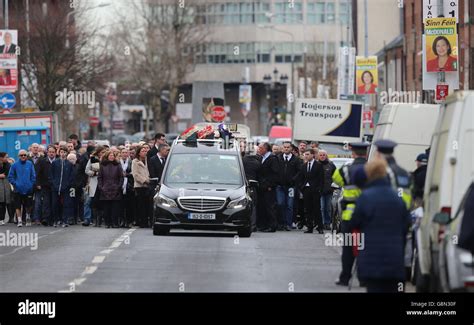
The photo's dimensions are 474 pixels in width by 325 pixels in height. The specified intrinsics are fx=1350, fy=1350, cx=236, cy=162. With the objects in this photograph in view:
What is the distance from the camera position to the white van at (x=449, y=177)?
1473cm

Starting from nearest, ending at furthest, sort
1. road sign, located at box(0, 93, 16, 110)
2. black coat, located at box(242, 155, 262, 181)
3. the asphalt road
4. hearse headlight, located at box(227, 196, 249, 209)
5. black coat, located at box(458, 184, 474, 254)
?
black coat, located at box(458, 184, 474, 254)
the asphalt road
hearse headlight, located at box(227, 196, 249, 209)
black coat, located at box(242, 155, 262, 181)
road sign, located at box(0, 93, 16, 110)

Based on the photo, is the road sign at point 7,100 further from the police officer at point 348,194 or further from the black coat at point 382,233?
the black coat at point 382,233

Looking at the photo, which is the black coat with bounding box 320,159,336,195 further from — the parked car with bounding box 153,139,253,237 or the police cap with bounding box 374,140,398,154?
the police cap with bounding box 374,140,398,154

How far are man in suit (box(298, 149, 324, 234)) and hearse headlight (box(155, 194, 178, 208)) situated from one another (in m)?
4.56

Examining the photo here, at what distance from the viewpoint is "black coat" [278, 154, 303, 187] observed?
30.0 m

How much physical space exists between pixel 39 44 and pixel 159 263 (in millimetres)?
47337

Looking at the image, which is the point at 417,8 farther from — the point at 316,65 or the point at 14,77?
the point at 316,65

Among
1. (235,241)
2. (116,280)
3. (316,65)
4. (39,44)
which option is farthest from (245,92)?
(116,280)

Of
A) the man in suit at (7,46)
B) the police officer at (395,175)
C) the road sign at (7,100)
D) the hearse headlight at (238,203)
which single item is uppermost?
the man in suit at (7,46)

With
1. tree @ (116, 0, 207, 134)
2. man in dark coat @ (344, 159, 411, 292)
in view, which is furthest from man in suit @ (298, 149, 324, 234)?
tree @ (116, 0, 207, 134)

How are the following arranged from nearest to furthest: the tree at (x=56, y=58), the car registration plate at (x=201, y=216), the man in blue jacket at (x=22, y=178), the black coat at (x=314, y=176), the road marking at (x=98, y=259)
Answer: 1. the road marking at (x=98, y=259)
2. the car registration plate at (x=201, y=216)
3. the black coat at (x=314, y=176)
4. the man in blue jacket at (x=22, y=178)
5. the tree at (x=56, y=58)

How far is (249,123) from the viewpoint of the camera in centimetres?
12238

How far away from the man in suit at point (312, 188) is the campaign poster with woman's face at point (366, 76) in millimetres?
27393

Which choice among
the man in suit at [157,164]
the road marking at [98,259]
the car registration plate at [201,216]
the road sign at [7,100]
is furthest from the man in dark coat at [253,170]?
the road sign at [7,100]
